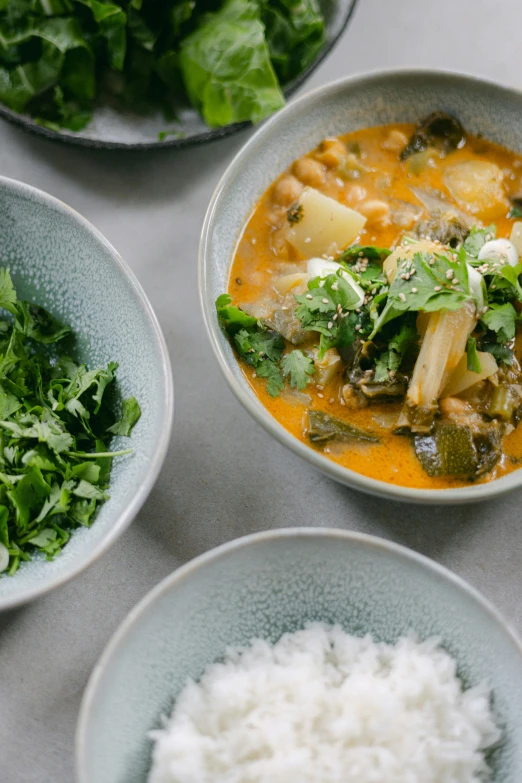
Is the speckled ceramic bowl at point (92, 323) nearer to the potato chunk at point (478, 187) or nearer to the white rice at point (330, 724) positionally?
the white rice at point (330, 724)

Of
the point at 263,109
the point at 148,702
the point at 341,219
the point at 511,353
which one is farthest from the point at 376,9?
the point at 148,702

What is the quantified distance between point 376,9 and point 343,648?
8.79ft

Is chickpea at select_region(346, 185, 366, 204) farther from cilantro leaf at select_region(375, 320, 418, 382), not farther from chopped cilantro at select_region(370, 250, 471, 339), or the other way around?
cilantro leaf at select_region(375, 320, 418, 382)

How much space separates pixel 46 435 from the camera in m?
2.22

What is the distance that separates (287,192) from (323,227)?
0.19 m

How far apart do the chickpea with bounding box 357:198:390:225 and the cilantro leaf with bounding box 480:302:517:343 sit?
0.53m

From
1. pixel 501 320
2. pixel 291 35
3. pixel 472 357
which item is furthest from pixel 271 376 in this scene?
pixel 291 35

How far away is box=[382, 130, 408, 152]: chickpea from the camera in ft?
9.37

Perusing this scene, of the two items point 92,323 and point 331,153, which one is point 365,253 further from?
point 92,323

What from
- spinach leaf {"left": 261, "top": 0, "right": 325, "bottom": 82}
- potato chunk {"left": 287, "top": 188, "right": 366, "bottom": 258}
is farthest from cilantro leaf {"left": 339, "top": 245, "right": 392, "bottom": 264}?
spinach leaf {"left": 261, "top": 0, "right": 325, "bottom": 82}

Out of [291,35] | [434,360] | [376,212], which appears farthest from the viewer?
[291,35]

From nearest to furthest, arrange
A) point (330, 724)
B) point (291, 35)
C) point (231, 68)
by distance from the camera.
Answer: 1. point (330, 724)
2. point (231, 68)
3. point (291, 35)

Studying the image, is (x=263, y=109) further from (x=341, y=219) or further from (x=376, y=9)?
(x=376, y=9)

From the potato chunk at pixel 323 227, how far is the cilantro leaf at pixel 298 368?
43cm
